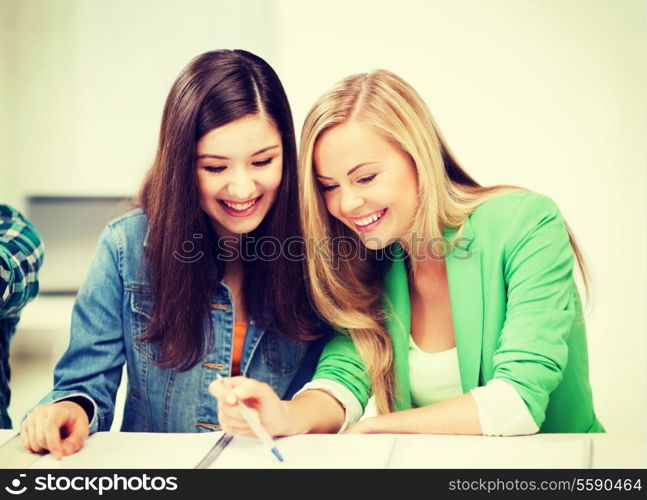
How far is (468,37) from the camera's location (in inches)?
57.3

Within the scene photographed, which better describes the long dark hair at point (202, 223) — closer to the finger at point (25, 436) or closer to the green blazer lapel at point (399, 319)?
the green blazer lapel at point (399, 319)

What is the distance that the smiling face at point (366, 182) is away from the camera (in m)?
1.22

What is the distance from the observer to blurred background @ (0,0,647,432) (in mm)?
1448

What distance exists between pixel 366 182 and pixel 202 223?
11.9 inches

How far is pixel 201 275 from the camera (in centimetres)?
132

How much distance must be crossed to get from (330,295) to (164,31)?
68 centimetres

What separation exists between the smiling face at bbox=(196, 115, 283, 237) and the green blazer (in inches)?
10.8

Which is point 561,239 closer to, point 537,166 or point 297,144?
point 537,166

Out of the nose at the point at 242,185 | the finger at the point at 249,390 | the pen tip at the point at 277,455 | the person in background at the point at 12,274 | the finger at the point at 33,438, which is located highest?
the nose at the point at 242,185

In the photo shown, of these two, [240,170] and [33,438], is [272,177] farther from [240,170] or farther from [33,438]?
[33,438]

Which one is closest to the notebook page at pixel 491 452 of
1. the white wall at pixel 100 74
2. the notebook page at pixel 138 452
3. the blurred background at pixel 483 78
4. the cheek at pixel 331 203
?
the notebook page at pixel 138 452

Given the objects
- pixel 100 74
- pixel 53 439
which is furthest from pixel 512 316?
pixel 100 74

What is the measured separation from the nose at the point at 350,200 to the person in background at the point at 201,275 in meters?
0.10

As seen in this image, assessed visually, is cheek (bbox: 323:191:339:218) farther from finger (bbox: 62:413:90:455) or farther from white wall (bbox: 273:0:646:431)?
finger (bbox: 62:413:90:455)
